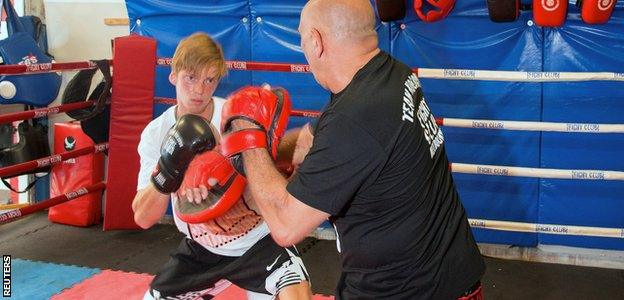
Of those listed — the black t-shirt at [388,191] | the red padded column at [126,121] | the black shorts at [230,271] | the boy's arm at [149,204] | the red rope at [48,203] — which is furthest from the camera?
the red padded column at [126,121]

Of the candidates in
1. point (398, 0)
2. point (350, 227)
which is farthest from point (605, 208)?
point (350, 227)

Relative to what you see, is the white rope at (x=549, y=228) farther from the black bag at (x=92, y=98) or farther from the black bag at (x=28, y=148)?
the black bag at (x=28, y=148)

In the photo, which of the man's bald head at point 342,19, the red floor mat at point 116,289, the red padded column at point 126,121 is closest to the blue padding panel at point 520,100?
the red padded column at point 126,121

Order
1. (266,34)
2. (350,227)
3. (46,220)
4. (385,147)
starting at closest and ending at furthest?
(385,147), (350,227), (266,34), (46,220)

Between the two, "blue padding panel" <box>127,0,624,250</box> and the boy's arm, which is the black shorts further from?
"blue padding panel" <box>127,0,624,250</box>

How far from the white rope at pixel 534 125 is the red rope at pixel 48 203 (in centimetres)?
242

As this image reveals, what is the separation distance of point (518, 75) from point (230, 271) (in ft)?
6.47

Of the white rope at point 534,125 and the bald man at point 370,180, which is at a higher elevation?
the bald man at point 370,180

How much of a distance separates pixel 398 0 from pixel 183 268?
202 centimetres

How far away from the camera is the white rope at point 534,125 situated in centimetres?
305

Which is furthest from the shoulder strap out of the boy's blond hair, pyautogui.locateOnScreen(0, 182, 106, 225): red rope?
the boy's blond hair

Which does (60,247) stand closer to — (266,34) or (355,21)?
(266,34)

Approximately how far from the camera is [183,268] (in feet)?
6.49

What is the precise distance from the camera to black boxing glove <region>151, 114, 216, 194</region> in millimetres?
1666
